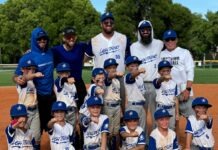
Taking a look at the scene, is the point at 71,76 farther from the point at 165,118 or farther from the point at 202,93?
the point at 202,93

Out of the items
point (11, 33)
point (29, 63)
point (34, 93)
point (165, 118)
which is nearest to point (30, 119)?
point (34, 93)

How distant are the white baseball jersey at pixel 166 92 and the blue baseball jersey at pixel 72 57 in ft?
4.28

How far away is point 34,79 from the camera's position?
6344 mm

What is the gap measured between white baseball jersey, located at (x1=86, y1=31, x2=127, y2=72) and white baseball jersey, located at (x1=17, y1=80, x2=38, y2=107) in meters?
1.22

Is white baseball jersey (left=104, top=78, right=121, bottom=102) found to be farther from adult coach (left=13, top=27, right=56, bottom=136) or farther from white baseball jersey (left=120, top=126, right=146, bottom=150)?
adult coach (left=13, top=27, right=56, bottom=136)

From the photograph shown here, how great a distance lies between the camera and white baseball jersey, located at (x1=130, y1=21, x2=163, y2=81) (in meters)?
6.78

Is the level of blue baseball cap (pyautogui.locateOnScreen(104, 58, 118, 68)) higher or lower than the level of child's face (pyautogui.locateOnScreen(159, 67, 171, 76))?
higher

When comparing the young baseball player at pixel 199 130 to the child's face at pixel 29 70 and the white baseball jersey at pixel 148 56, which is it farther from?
the child's face at pixel 29 70

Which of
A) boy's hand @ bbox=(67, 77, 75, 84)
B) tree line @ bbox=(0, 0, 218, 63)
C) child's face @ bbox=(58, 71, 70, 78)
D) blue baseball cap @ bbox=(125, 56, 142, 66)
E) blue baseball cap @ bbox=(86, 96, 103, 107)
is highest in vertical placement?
tree line @ bbox=(0, 0, 218, 63)

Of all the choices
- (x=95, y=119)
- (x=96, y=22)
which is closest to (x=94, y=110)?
(x=95, y=119)

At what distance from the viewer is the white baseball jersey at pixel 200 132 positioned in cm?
592

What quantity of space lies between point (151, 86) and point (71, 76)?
1.35m

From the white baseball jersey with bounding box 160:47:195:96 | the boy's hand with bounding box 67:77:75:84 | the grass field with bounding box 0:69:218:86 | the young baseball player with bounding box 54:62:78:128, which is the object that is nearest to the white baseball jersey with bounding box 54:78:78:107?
the young baseball player with bounding box 54:62:78:128

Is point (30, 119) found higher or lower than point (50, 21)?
lower
